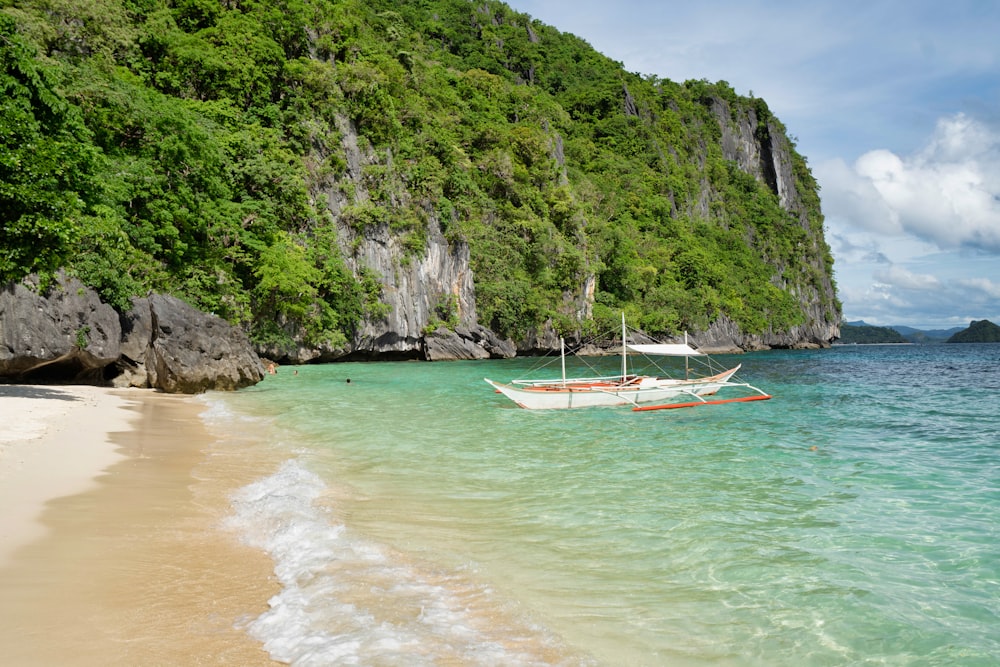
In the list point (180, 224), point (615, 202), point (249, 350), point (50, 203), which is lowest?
point (249, 350)

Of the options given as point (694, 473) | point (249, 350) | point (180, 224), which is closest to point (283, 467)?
point (694, 473)

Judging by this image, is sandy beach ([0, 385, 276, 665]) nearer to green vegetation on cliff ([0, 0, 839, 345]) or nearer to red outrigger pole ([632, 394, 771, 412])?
green vegetation on cliff ([0, 0, 839, 345])

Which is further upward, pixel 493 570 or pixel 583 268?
pixel 583 268

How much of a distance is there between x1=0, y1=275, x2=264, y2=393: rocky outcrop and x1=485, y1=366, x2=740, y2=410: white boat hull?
11137mm

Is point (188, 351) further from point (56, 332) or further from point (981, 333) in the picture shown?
point (981, 333)

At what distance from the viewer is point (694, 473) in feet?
32.7

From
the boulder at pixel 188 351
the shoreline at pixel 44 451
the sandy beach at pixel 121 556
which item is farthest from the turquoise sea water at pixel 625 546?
the boulder at pixel 188 351

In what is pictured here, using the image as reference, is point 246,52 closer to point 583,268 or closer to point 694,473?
point 583,268

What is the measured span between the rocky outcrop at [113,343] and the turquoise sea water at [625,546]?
8.60 metres

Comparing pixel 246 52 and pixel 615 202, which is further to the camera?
pixel 615 202

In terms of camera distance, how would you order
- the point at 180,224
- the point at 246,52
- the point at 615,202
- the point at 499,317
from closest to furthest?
the point at 180,224 → the point at 246,52 → the point at 499,317 → the point at 615,202

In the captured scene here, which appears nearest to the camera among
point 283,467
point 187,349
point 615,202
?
point 283,467

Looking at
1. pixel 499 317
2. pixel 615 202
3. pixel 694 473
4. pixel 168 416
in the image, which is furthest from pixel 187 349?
pixel 615 202

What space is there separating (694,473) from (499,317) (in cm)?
4222
